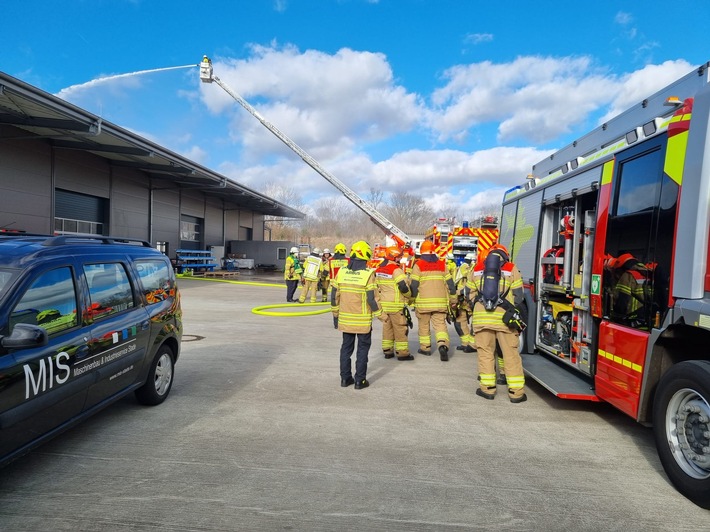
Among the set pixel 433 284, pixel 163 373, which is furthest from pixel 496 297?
pixel 163 373

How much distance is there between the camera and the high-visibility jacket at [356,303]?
18.1ft

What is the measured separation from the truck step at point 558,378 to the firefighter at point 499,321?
1.03 feet

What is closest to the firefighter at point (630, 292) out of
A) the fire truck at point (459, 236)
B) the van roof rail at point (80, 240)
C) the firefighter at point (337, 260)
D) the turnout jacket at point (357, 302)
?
the turnout jacket at point (357, 302)

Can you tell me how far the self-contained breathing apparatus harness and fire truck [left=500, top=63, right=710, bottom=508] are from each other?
65 cm

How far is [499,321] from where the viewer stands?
5.20 meters

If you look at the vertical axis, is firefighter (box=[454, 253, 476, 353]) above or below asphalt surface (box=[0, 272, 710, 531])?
above

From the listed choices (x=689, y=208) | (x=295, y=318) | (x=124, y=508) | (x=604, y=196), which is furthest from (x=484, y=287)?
(x=295, y=318)

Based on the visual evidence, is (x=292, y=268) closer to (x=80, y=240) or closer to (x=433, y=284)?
(x=433, y=284)

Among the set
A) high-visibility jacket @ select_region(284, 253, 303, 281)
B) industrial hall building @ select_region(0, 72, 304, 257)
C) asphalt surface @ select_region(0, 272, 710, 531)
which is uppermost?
industrial hall building @ select_region(0, 72, 304, 257)

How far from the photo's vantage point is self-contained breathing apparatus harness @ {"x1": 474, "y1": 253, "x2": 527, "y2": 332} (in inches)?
201

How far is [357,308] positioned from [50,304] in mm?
3191

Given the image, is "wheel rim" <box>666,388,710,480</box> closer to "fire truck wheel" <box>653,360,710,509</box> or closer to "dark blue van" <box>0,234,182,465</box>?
"fire truck wheel" <box>653,360,710,509</box>

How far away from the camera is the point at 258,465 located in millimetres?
3480

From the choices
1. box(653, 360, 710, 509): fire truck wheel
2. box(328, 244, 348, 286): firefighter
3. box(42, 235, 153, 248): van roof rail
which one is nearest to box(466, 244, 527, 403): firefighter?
box(653, 360, 710, 509): fire truck wheel
